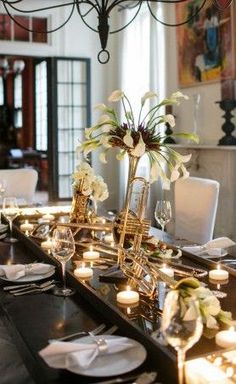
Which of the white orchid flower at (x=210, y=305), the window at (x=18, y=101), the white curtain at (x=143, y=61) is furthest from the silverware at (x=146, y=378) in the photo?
the window at (x=18, y=101)

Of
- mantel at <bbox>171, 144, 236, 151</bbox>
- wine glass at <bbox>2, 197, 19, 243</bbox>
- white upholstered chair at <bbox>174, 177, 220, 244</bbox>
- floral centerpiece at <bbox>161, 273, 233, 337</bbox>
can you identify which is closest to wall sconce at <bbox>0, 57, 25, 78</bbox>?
mantel at <bbox>171, 144, 236, 151</bbox>

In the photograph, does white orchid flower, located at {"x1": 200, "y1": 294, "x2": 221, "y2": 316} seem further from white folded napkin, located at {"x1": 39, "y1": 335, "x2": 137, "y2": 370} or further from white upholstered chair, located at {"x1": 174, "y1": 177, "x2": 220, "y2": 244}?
white upholstered chair, located at {"x1": 174, "y1": 177, "x2": 220, "y2": 244}

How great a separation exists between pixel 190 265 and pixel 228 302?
450mm

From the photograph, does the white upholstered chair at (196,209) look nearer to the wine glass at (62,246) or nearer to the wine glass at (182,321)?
the wine glass at (62,246)

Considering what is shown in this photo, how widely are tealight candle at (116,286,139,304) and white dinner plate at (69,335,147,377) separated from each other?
0.28m

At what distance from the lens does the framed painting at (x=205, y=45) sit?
437cm

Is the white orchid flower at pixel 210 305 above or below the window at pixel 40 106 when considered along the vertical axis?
below

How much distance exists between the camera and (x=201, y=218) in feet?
9.63

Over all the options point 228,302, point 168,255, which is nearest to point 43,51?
point 168,255

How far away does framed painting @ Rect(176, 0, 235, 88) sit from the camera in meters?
4.37

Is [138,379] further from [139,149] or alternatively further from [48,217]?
[48,217]

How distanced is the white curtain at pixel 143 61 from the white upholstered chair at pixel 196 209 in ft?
8.21

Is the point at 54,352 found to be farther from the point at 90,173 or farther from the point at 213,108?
the point at 213,108

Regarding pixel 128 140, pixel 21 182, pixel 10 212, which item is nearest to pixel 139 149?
pixel 128 140
